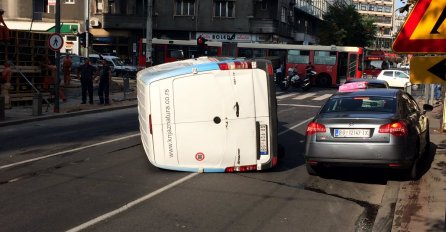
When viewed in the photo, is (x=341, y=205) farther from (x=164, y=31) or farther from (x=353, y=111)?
(x=164, y=31)

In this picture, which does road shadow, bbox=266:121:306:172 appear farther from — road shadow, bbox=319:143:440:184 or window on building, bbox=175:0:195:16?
window on building, bbox=175:0:195:16

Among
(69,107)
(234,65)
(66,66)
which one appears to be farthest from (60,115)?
(234,65)

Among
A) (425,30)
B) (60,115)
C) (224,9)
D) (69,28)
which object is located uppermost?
(224,9)

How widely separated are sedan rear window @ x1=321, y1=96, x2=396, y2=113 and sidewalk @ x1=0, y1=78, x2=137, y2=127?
418 inches

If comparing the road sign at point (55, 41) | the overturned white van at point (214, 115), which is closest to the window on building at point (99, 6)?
the road sign at point (55, 41)

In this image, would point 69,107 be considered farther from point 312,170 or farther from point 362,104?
point 362,104

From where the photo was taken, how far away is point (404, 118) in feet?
27.8

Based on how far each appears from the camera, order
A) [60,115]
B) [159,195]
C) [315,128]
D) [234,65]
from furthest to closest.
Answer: [60,115] < [234,65] < [315,128] < [159,195]

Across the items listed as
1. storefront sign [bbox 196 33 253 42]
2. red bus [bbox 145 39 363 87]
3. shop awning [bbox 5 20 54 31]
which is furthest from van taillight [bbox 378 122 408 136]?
shop awning [bbox 5 20 54 31]

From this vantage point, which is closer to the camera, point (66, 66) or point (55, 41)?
point (55, 41)

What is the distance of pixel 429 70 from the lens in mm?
4285

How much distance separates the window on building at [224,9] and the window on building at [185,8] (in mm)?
2293

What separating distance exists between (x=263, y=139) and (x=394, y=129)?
2.13 meters

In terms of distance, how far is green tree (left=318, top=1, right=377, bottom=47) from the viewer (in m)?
60.9
